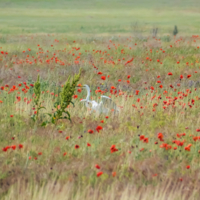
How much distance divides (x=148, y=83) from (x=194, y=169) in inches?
234

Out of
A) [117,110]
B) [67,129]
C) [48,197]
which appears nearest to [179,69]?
[117,110]

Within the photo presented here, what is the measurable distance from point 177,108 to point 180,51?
768 cm

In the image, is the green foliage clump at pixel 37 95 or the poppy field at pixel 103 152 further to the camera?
the green foliage clump at pixel 37 95

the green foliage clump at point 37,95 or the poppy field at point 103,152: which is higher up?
the green foliage clump at point 37,95

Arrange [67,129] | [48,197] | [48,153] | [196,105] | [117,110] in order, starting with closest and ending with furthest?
[48,197]
[48,153]
[67,129]
[117,110]
[196,105]

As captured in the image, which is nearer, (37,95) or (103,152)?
(103,152)

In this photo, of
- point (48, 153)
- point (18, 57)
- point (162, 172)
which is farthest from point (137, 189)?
point (18, 57)

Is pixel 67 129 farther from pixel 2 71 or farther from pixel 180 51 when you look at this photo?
pixel 180 51

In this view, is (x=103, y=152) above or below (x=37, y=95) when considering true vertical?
below

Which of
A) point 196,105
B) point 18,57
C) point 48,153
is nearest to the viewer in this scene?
point 48,153

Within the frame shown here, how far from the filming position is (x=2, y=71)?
32.2 feet

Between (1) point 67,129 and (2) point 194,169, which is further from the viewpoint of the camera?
(1) point 67,129

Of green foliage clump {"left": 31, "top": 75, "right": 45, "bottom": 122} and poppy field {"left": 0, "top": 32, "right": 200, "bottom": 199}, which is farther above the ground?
green foliage clump {"left": 31, "top": 75, "right": 45, "bottom": 122}

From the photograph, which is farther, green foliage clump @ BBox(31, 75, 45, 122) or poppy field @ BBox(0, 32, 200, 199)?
green foliage clump @ BBox(31, 75, 45, 122)
